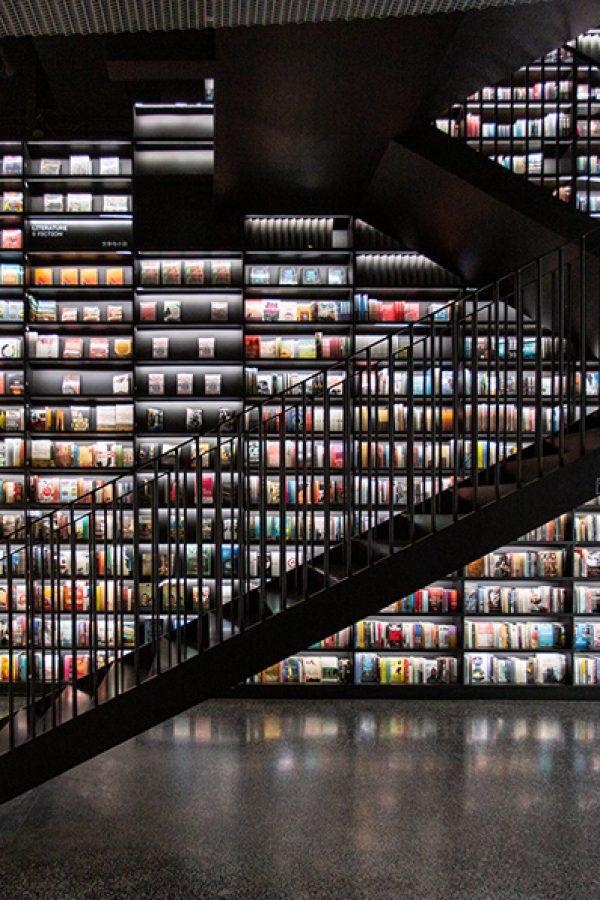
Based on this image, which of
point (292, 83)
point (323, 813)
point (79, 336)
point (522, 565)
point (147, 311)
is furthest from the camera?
point (79, 336)

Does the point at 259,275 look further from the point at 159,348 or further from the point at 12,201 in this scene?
the point at 12,201

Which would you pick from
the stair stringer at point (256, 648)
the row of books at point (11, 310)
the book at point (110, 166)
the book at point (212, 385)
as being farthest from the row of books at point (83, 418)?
the stair stringer at point (256, 648)

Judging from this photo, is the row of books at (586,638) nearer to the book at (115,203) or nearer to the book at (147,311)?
the book at (147,311)

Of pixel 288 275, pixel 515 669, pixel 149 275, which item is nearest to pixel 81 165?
pixel 149 275

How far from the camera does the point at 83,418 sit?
5.88 metres

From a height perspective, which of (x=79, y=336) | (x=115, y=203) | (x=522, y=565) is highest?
(x=115, y=203)

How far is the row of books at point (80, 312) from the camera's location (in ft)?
19.2

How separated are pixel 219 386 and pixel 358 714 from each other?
8.89 feet

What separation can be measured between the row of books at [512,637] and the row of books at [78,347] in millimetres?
3477

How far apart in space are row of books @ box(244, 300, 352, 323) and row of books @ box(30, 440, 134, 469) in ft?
4.82

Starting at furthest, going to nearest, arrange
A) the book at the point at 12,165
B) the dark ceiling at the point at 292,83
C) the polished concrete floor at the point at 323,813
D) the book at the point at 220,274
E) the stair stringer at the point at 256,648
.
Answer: the book at the point at 220,274
the book at the point at 12,165
the dark ceiling at the point at 292,83
the stair stringer at the point at 256,648
the polished concrete floor at the point at 323,813

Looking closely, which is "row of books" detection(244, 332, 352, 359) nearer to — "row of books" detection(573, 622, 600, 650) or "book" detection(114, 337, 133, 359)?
"book" detection(114, 337, 133, 359)

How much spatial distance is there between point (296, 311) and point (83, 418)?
1904mm

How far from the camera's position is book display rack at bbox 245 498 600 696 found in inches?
223
